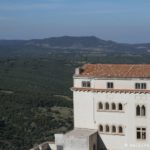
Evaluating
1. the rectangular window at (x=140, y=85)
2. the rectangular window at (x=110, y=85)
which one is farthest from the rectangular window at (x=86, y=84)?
the rectangular window at (x=140, y=85)

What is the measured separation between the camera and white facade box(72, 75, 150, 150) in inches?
1576

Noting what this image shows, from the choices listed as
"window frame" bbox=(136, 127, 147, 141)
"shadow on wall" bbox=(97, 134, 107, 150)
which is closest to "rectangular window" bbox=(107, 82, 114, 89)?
"window frame" bbox=(136, 127, 147, 141)

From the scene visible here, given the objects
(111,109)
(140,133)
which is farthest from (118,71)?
(140,133)

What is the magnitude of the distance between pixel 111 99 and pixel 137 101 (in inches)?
91.9

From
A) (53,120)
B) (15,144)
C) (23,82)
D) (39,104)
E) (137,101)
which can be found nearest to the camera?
(137,101)

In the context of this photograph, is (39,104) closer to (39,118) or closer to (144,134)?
(39,118)

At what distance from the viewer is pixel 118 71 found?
136ft

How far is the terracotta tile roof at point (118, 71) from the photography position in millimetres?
40281

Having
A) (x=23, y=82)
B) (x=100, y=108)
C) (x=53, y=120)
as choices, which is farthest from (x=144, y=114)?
(x=23, y=82)

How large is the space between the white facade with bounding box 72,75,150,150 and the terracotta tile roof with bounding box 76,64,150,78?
1.24 ft

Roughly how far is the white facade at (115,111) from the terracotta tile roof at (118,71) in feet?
1.24

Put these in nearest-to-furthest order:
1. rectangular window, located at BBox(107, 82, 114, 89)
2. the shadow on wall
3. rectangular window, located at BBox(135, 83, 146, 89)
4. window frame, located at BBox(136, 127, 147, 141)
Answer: rectangular window, located at BBox(135, 83, 146, 89), window frame, located at BBox(136, 127, 147, 141), rectangular window, located at BBox(107, 82, 114, 89), the shadow on wall

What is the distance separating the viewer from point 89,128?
138 ft

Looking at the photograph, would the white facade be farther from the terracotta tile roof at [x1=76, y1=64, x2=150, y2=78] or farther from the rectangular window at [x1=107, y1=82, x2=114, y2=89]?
the terracotta tile roof at [x1=76, y1=64, x2=150, y2=78]
